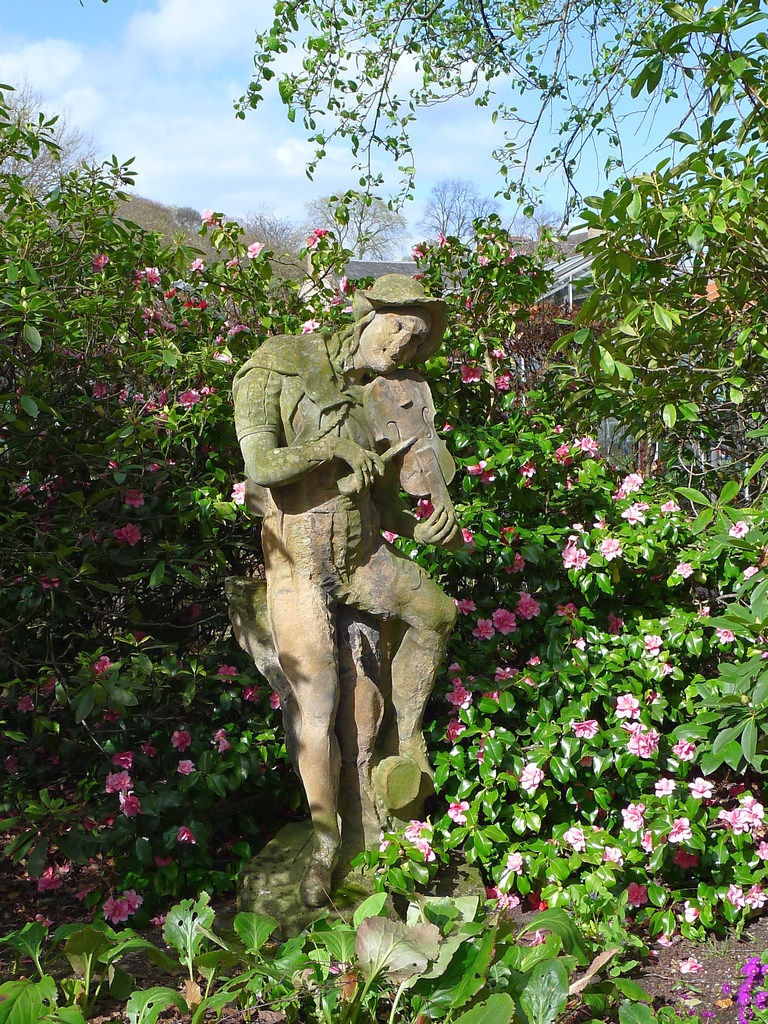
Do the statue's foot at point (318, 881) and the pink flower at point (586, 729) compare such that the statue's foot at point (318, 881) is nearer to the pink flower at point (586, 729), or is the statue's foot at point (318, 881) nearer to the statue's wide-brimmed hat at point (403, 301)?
the pink flower at point (586, 729)

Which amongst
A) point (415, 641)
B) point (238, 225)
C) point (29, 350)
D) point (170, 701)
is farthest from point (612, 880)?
point (238, 225)

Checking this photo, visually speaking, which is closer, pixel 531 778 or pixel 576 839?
pixel 576 839

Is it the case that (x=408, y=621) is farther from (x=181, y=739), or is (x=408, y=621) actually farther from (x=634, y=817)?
(x=181, y=739)

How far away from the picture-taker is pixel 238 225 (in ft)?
14.8

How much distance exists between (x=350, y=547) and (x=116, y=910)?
1578 mm

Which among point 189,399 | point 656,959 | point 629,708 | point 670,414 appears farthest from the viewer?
point 189,399

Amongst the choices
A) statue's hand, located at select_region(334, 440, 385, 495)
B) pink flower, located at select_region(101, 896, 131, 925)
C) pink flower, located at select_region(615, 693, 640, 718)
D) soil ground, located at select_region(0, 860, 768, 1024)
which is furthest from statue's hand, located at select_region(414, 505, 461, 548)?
pink flower, located at select_region(101, 896, 131, 925)

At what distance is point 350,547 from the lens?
2729 millimetres

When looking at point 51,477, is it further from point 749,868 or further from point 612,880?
point 749,868

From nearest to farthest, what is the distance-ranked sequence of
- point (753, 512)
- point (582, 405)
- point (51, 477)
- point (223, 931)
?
point (223, 931) < point (753, 512) < point (51, 477) < point (582, 405)

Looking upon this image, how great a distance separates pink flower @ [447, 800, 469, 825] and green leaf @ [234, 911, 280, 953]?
3.32 feet

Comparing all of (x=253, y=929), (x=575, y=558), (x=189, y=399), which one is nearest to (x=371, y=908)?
(x=253, y=929)

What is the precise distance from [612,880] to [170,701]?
1.90 m

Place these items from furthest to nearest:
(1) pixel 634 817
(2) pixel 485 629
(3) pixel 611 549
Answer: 1. (2) pixel 485 629
2. (3) pixel 611 549
3. (1) pixel 634 817
